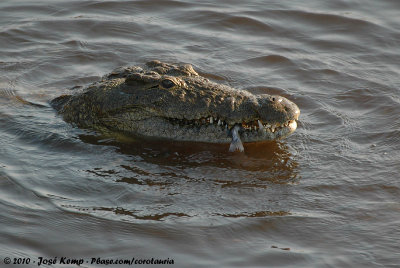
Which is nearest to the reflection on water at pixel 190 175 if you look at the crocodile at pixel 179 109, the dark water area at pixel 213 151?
the dark water area at pixel 213 151

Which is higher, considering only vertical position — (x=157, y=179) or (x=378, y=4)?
(x=378, y=4)

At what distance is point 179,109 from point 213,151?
23.8 inches

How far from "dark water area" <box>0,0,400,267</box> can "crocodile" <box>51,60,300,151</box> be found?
7.9 inches

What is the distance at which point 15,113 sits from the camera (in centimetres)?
709

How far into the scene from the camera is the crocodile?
585cm

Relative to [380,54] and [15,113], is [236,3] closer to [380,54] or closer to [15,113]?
[380,54]

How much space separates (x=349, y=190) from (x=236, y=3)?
20.2ft

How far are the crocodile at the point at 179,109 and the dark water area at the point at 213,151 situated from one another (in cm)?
20

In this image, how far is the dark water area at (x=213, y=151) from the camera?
456 cm

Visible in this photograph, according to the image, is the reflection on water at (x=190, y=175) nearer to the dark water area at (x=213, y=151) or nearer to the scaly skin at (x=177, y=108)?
the dark water area at (x=213, y=151)

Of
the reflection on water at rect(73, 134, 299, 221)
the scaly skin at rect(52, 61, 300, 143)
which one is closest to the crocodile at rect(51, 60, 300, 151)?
the scaly skin at rect(52, 61, 300, 143)

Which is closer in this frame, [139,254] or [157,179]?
[139,254]

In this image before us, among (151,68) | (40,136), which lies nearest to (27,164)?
(40,136)

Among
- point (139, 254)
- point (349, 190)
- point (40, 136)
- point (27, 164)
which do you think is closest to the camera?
point (139, 254)
